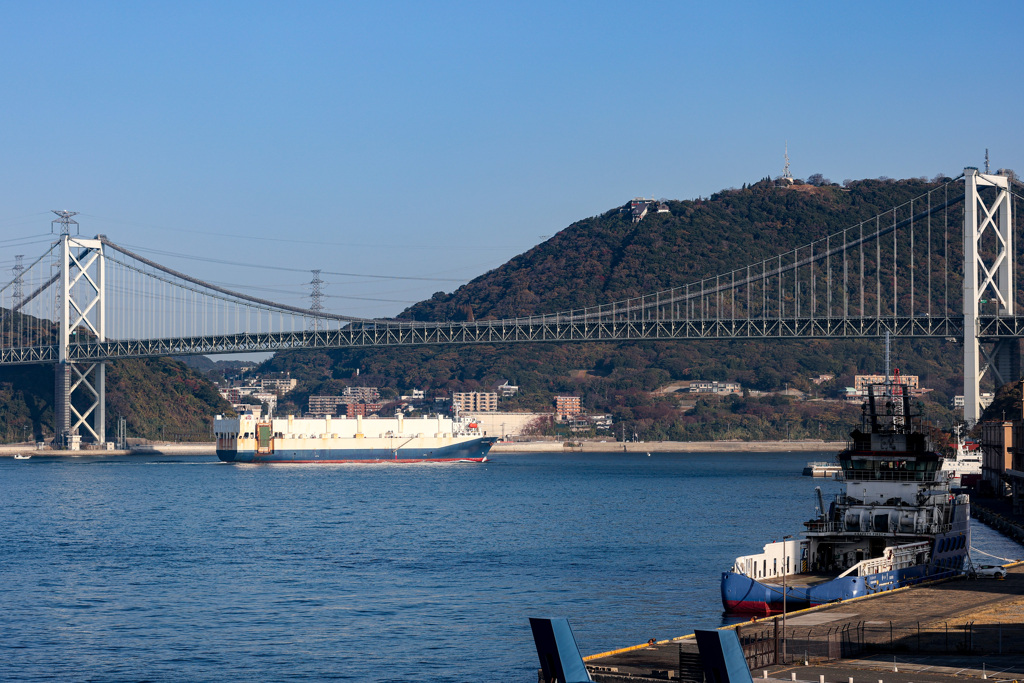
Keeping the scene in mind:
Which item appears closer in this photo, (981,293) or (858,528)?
(858,528)

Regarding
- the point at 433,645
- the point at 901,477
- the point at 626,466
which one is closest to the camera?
the point at 433,645

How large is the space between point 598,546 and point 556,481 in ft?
147

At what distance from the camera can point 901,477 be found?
30.3 meters

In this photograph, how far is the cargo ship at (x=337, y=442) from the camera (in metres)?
118

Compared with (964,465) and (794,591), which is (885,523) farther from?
(964,465)

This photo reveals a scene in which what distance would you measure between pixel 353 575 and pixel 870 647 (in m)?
18.9

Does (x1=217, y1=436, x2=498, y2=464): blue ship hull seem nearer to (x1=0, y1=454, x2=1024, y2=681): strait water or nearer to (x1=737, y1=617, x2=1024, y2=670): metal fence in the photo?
(x1=0, y1=454, x2=1024, y2=681): strait water

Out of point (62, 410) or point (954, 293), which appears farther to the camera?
point (954, 293)

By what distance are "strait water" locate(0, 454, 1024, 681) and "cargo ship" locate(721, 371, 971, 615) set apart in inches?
85.8

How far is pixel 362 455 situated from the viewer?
119 meters

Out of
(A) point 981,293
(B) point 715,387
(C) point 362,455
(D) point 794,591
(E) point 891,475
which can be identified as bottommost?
(C) point 362,455

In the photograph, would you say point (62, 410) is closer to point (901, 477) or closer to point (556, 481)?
A: point (556, 481)

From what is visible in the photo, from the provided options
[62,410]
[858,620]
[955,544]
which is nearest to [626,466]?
[62,410]

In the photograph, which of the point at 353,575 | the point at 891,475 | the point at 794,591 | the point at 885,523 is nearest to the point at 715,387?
the point at 353,575
